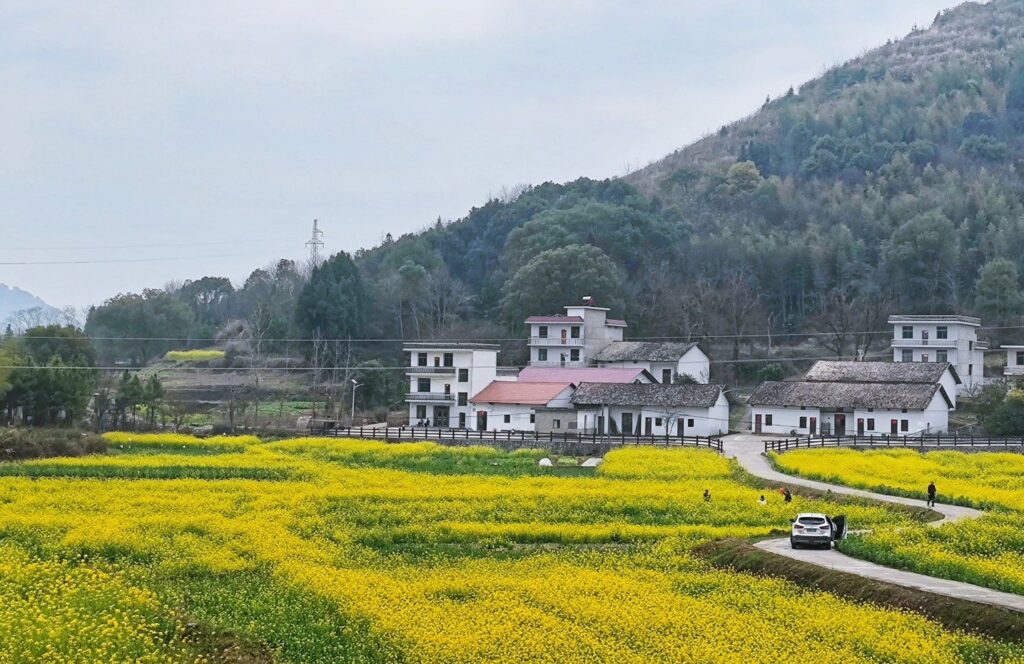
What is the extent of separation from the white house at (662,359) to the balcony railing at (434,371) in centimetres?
1135

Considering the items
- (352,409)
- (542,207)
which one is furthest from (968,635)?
(542,207)

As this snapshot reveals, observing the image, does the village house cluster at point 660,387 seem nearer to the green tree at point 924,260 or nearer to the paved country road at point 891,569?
the green tree at point 924,260

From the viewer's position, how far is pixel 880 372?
217 ft

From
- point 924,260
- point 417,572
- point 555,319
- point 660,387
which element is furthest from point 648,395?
point 417,572

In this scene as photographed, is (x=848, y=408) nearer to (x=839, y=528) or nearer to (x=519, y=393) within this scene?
(x=519, y=393)

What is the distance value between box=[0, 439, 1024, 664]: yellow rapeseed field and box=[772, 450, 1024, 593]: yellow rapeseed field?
10.5ft

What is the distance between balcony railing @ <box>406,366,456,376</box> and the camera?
70.6 meters

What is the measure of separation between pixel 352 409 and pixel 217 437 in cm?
1330

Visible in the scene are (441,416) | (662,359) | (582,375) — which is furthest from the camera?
(662,359)

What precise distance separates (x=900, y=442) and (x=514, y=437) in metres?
19.4

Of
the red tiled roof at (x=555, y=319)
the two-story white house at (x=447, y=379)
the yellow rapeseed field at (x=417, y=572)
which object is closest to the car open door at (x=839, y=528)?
the yellow rapeseed field at (x=417, y=572)

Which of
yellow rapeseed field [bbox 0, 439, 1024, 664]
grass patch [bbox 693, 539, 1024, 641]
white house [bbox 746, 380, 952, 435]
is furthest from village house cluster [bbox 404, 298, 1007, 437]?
grass patch [bbox 693, 539, 1024, 641]

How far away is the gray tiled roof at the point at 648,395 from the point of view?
2501 inches

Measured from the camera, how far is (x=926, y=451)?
5481cm
